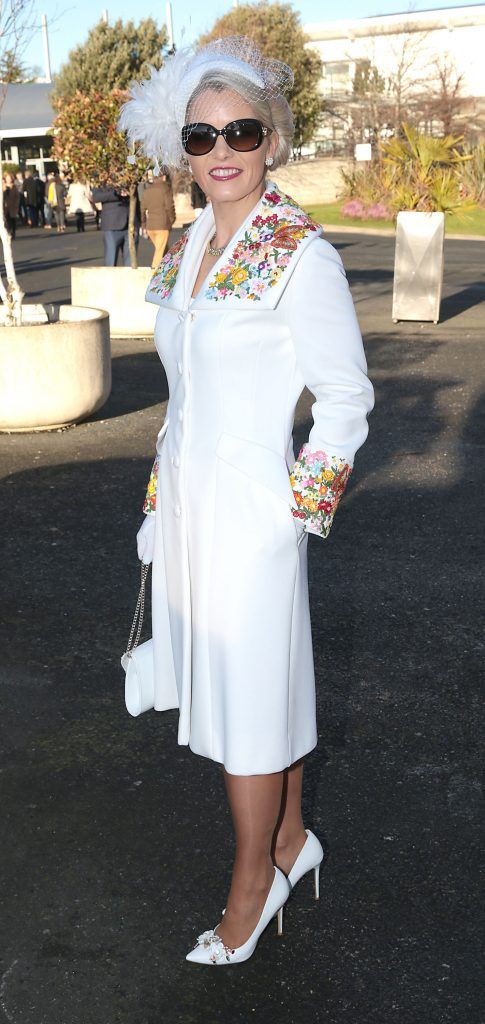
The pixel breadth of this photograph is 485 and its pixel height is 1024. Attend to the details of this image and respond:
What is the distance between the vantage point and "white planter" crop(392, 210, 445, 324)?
43.9 ft

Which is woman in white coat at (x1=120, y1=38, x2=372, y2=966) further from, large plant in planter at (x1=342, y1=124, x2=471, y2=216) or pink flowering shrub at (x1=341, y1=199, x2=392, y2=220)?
pink flowering shrub at (x1=341, y1=199, x2=392, y2=220)

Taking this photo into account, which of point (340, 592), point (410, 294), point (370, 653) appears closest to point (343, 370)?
point (370, 653)

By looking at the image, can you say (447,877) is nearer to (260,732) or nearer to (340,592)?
(260,732)

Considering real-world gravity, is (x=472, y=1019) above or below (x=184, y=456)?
below

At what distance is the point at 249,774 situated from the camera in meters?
2.73

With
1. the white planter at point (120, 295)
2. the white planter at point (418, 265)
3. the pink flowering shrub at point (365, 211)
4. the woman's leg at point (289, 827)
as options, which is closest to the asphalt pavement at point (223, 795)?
the woman's leg at point (289, 827)

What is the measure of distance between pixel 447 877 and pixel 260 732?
930mm

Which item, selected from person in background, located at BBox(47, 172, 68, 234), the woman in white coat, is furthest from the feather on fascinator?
person in background, located at BBox(47, 172, 68, 234)

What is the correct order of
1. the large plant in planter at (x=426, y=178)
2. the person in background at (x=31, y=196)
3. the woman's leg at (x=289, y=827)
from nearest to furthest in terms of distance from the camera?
the woman's leg at (x=289, y=827) → the large plant in planter at (x=426, y=178) → the person in background at (x=31, y=196)

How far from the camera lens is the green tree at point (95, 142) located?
13.7 metres

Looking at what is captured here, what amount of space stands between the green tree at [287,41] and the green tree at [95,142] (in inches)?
1688

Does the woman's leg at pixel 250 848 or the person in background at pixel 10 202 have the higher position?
the woman's leg at pixel 250 848

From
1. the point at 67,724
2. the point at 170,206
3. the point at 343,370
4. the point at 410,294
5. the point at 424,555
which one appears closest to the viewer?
the point at 343,370

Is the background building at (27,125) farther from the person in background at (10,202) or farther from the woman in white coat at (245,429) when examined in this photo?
the woman in white coat at (245,429)
